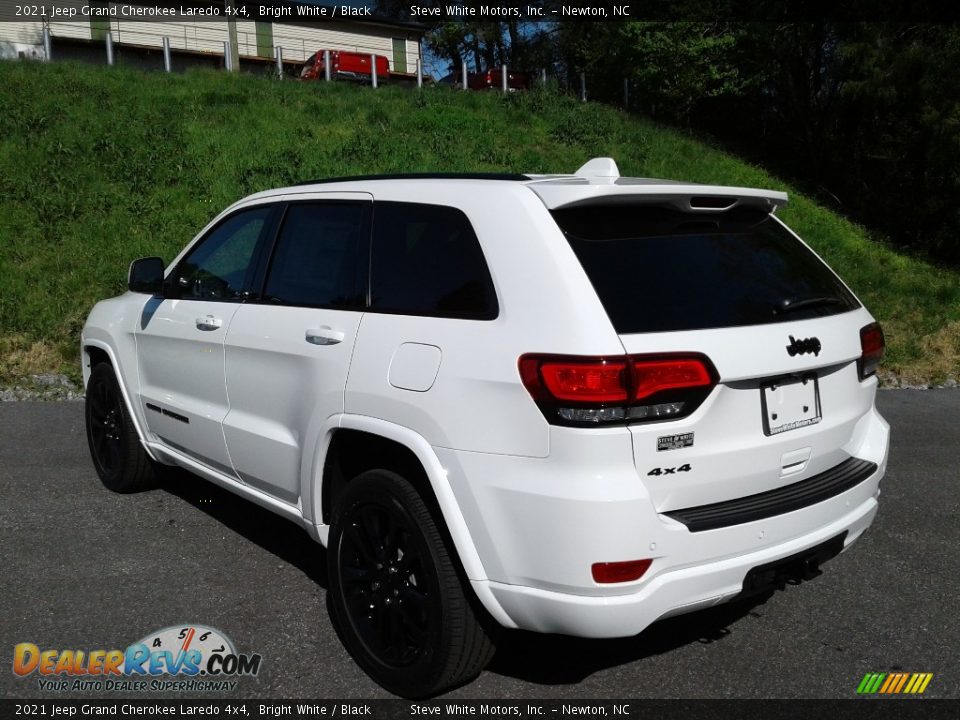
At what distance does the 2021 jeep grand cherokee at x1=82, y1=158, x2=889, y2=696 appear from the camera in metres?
2.58

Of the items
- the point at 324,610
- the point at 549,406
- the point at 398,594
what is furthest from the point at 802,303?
the point at 324,610

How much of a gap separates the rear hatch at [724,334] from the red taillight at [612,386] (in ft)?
0.09

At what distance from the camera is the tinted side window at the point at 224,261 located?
4.06 meters

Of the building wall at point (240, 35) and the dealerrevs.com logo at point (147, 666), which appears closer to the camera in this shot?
the dealerrevs.com logo at point (147, 666)

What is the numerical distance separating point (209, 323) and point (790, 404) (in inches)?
103

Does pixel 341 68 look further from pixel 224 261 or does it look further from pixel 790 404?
pixel 790 404

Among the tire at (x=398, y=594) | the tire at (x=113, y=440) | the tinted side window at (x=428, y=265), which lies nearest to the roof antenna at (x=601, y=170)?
the tinted side window at (x=428, y=265)

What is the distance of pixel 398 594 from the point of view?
3062 mm

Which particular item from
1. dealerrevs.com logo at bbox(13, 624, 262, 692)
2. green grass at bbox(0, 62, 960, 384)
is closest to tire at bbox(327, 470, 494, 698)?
dealerrevs.com logo at bbox(13, 624, 262, 692)

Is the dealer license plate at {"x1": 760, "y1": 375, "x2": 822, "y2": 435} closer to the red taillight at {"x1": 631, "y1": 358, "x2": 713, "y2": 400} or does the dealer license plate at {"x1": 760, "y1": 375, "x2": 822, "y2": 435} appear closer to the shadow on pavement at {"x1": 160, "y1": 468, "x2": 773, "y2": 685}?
the red taillight at {"x1": 631, "y1": 358, "x2": 713, "y2": 400}

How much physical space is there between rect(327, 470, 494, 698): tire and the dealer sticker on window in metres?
0.80

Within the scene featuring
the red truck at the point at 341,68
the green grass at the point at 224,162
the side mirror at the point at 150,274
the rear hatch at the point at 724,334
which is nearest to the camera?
the rear hatch at the point at 724,334

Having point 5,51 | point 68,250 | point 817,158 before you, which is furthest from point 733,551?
point 5,51

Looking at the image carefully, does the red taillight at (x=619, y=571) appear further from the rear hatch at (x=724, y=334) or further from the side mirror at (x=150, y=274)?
the side mirror at (x=150, y=274)
